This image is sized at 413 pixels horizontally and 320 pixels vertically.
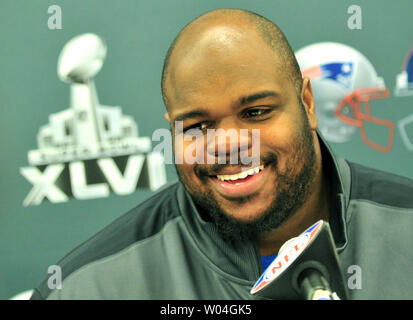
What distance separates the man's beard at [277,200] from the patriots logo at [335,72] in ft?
1.49

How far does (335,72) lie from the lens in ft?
4.77

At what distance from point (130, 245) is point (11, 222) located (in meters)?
0.57

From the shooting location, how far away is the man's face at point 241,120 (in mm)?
928

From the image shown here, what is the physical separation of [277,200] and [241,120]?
0.18m

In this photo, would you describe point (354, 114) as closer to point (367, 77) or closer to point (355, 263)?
point (367, 77)

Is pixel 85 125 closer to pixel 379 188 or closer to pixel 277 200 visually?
pixel 277 200

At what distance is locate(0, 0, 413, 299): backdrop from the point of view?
146 centimetres

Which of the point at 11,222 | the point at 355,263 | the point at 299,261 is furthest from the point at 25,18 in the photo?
the point at 299,261

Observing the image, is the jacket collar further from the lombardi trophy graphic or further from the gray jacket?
the lombardi trophy graphic

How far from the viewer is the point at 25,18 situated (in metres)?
1.48

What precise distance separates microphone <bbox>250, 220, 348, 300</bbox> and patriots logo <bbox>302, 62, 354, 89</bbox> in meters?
0.92

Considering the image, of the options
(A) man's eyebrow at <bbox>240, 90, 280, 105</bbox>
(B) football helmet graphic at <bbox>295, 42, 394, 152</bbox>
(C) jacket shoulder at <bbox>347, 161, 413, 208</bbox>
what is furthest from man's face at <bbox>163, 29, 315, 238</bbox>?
(B) football helmet graphic at <bbox>295, 42, 394, 152</bbox>

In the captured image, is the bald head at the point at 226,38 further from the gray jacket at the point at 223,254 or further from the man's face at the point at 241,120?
the gray jacket at the point at 223,254

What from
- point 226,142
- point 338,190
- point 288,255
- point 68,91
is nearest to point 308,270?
point 288,255
